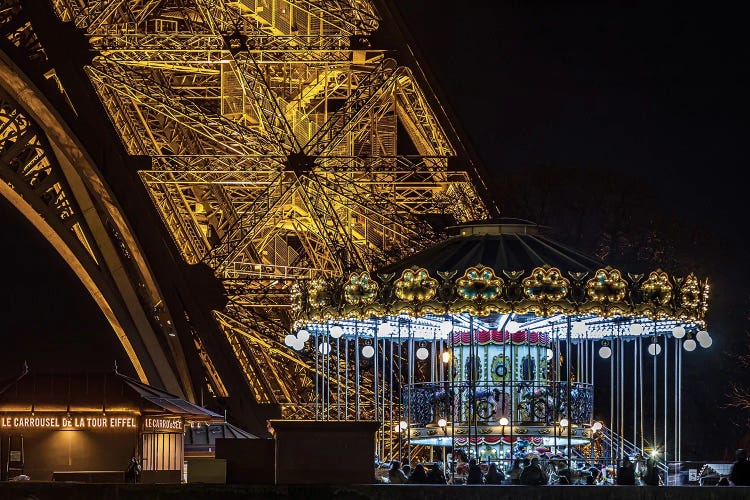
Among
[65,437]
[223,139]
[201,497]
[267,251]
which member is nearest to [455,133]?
[223,139]

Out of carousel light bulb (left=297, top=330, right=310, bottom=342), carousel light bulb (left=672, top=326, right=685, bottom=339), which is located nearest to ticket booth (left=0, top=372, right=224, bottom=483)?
carousel light bulb (left=297, top=330, right=310, bottom=342)

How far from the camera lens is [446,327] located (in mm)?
32219

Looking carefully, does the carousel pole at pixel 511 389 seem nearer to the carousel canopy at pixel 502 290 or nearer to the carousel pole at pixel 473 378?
the carousel canopy at pixel 502 290

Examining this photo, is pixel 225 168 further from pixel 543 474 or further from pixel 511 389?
pixel 543 474

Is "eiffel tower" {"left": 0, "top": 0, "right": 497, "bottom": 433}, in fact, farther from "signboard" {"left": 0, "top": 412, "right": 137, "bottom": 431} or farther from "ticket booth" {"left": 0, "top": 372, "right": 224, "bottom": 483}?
"signboard" {"left": 0, "top": 412, "right": 137, "bottom": 431}

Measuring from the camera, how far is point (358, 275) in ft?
101

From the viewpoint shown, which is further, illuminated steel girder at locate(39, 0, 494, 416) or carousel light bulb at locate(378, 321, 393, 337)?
illuminated steel girder at locate(39, 0, 494, 416)

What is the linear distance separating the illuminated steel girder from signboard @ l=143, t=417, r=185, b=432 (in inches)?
257

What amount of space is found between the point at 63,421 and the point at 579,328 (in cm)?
911

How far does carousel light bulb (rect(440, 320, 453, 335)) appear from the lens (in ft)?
103

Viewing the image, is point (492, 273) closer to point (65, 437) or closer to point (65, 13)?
point (65, 437)

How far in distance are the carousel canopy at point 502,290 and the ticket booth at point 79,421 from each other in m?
5.70

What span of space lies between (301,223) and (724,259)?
10.4m

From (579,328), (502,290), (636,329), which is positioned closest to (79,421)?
(579,328)
